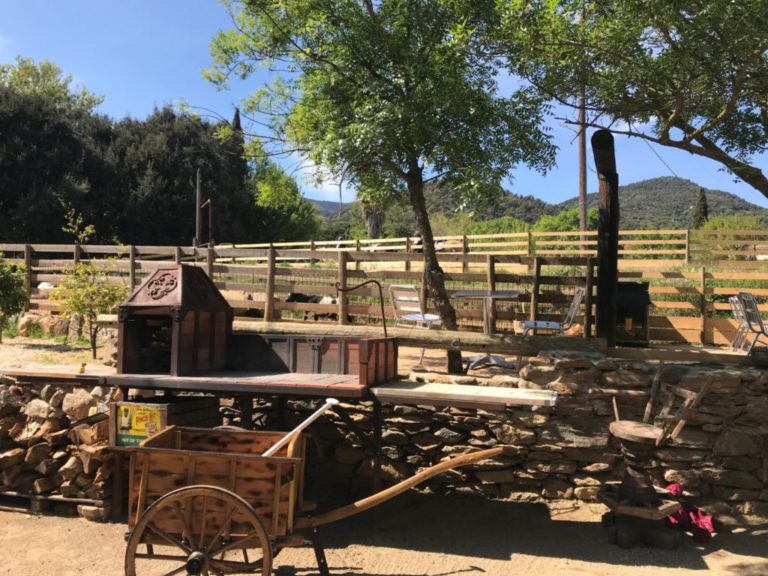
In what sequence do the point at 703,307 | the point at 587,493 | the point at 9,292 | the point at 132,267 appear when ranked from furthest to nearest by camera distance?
the point at 132,267, the point at 9,292, the point at 703,307, the point at 587,493

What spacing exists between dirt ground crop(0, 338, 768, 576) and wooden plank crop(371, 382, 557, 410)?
113cm

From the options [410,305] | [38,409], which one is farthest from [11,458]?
[410,305]

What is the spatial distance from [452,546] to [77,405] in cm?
333

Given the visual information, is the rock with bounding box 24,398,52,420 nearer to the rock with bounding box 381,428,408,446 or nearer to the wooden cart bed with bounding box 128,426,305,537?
the wooden cart bed with bounding box 128,426,305,537

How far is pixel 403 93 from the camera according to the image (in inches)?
252

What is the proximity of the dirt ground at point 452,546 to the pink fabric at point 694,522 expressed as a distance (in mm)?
76

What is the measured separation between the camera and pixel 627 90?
6.75m

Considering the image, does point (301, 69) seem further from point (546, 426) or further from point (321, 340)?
point (546, 426)

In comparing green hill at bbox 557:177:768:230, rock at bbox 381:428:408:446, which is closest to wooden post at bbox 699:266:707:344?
rock at bbox 381:428:408:446

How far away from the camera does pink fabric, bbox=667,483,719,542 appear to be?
450cm

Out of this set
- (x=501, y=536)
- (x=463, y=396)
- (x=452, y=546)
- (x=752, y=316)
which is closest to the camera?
(x=463, y=396)

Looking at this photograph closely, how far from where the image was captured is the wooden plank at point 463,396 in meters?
3.96

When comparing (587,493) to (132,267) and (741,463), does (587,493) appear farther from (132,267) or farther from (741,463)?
(132,267)

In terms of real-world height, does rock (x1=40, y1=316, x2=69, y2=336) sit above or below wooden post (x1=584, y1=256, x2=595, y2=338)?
below
